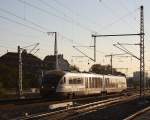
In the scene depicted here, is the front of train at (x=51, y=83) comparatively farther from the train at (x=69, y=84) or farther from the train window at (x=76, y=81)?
the train window at (x=76, y=81)

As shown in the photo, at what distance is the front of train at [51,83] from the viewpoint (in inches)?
1533

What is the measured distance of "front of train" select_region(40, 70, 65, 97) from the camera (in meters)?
38.9

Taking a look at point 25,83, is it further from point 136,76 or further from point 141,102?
point 136,76

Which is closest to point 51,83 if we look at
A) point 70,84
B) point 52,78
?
point 52,78

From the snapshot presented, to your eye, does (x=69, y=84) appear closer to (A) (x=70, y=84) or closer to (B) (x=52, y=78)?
(A) (x=70, y=84)

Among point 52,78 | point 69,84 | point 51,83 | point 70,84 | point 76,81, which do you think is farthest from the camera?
point 76,81

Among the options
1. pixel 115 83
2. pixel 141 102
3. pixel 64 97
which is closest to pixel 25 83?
pixel 115 83

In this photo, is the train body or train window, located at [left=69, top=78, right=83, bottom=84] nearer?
the train body

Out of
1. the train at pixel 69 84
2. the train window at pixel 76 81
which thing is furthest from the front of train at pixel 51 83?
the train window at pixel 76 81

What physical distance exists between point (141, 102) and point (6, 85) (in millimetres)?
43643

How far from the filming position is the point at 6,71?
76.9 m

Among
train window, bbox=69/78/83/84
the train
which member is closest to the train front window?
the train

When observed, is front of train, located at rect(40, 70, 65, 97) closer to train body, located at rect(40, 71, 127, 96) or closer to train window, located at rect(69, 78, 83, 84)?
train body, located at rect(40, 71, 127, 96)

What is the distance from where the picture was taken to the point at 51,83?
1548 inches
